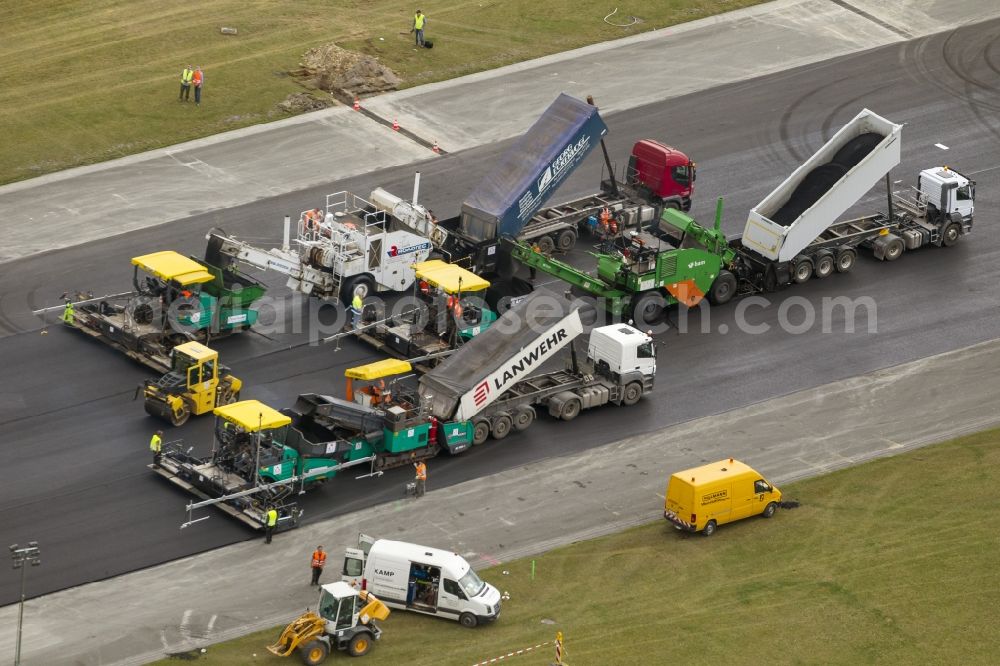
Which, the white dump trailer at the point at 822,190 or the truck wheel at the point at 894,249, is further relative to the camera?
the truck wheel at the point at 894,249

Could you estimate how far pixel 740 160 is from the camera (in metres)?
76.8

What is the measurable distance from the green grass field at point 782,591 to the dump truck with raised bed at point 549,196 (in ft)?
57.8

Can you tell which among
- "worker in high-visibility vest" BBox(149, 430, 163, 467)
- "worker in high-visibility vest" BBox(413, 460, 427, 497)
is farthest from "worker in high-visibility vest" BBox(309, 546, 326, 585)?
"worker in high-visibility vest" BBox(149, 430, 163, 467)

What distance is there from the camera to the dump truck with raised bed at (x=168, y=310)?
60.4 meters

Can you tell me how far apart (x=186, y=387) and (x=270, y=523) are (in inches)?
324

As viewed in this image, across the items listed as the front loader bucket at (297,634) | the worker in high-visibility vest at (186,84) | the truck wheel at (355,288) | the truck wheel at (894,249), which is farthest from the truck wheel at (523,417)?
the worker in high-visibility vest at (186,84)

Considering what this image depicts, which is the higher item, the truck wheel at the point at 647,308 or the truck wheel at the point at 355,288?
the truck wheel at the point at 647,308

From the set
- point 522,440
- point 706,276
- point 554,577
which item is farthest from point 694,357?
point 554,577

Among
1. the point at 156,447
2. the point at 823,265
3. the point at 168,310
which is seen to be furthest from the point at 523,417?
the point at 823,265

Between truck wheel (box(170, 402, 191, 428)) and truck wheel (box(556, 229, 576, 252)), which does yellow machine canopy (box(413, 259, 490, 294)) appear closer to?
truck wheel (box(556, 229, 576, 252))

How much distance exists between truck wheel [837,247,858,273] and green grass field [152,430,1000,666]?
47.7ft

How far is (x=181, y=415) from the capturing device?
56.3 metres

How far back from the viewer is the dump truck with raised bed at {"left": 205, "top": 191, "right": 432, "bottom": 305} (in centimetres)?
6381

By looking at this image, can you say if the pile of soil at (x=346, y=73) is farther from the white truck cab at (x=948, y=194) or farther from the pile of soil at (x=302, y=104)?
the white truck cab at (x=948, y=194)
